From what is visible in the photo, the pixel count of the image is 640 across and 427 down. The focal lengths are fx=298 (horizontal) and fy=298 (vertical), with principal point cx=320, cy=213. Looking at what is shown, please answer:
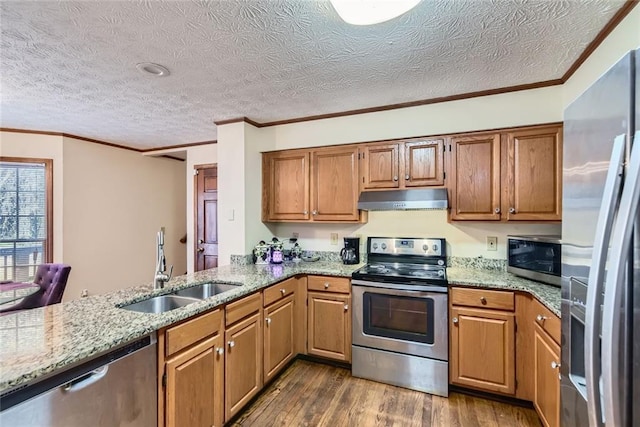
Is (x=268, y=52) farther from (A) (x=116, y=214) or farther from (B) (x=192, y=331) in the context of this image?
(A) (x=116, y=214)

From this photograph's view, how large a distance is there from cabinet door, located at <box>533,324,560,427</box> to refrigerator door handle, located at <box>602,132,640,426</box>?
106 cm

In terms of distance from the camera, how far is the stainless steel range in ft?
7.59

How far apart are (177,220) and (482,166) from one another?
190 inches

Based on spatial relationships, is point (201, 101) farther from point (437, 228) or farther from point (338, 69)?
point (437, 228)

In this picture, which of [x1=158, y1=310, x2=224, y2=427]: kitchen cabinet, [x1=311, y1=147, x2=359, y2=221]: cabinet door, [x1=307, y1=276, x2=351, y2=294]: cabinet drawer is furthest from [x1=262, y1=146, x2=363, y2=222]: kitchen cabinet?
[x1=158, y1=310, x2=224, y2=427]: kitchen cabinet

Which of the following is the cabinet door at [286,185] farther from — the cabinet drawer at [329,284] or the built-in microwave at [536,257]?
the built-in microwave at [536,257]

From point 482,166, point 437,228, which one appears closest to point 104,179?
point 437,228

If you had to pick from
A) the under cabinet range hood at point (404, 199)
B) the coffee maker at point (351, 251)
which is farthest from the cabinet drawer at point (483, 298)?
the coffee maker at point (351, 251)

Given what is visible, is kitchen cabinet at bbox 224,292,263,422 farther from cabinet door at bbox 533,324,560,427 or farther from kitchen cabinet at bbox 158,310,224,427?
cabinet door at bbox 533,324,560,427

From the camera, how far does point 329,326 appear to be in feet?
8.89

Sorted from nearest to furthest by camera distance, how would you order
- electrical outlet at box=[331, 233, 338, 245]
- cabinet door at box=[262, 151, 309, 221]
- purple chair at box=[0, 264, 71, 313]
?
purple chair at box=[0, 264, 71, 313] → cabinet door at box=[262, 151, 309, 221] → electrical outlet at box=[331, 233, 338, 245]

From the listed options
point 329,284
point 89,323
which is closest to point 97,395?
point 89,323

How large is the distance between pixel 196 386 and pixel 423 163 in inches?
95.0

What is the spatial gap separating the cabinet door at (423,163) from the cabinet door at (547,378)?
4.46 ft
